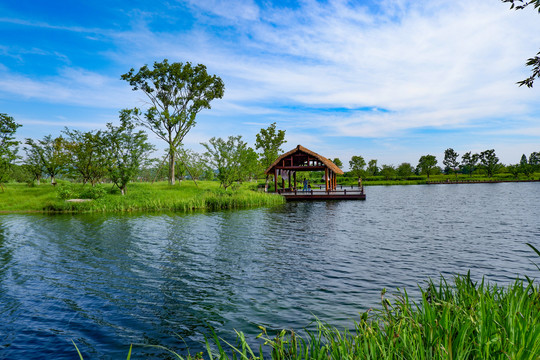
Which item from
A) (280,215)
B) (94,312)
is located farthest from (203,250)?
(280,215)

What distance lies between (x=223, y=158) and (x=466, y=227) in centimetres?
2535

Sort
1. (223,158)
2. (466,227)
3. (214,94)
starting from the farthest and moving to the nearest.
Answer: (214,94) < (223,158) < (466,227)

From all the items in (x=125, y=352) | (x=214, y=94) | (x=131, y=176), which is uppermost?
(x=214, y=94)

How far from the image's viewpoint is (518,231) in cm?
1634

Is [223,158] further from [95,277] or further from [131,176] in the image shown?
[95,277]

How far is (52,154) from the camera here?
37.8 metres

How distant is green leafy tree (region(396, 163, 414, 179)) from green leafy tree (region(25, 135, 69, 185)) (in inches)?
3459

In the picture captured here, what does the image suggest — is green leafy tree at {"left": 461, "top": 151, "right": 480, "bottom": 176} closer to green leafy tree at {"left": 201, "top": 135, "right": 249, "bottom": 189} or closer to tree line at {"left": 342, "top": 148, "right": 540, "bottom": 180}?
A: tree line at {"left": 342, "top": 148, "right": 540, "bottom": 180}

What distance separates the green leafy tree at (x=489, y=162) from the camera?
91.5 m

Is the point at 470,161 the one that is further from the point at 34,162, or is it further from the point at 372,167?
the point at 34,162

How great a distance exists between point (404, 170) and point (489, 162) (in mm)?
24807

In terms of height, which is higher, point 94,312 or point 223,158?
point 223,158

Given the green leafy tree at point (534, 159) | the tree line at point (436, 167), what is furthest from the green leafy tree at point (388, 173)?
the green leafy tree at point (534, 159)

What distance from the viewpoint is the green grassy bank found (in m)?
27.3
